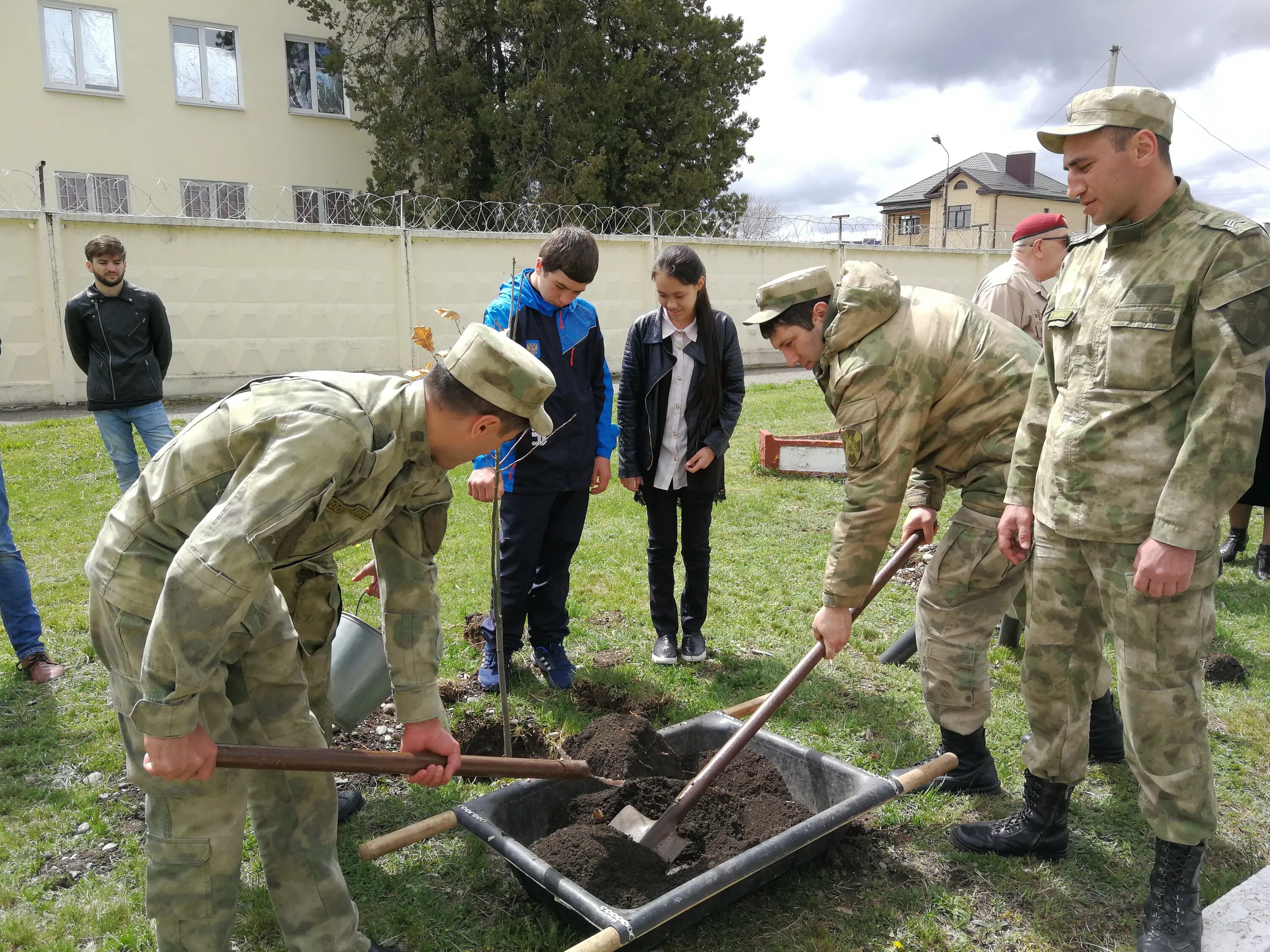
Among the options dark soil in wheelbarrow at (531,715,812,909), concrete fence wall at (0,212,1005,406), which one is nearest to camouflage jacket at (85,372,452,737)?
dark soil in wheelbarrow at (531,715,812,909)

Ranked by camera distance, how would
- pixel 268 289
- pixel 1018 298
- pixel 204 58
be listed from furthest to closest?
pixel 204 58 < pixel 268 289 < pixel 1018 298

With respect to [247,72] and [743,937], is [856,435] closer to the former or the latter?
[743,937]

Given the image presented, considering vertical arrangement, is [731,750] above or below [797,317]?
below

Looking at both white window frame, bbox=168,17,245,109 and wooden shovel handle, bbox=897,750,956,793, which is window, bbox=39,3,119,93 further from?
wooden shovel handle, bbox=897,750,956,793

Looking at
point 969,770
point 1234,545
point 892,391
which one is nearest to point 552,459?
point 892,391

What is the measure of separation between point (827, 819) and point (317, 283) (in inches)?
477

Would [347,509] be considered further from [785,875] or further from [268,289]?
[268,289]

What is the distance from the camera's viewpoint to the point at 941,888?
9.88 feet

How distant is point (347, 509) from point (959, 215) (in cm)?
5122

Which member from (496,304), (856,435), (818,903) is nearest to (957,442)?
(856,435)

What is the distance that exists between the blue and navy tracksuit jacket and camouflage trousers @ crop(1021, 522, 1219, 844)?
84.8 inches

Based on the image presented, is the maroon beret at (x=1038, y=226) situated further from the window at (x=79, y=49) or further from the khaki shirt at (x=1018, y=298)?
the window at (x=79, y=49)

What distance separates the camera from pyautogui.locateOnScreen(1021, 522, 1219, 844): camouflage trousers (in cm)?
258

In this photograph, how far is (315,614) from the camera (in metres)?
2.93
